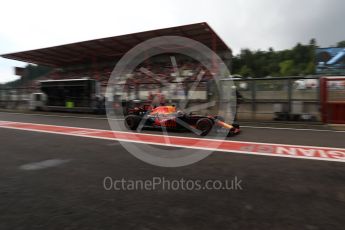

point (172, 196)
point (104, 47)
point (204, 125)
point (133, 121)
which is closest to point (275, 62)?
point (104, 47)

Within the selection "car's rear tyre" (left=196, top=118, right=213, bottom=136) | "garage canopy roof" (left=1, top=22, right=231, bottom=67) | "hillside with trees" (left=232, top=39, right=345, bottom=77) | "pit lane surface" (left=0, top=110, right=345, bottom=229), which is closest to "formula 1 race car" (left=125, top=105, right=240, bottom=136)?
"car's rear tyre" (left=196, top=118, right=213, bottom=136)

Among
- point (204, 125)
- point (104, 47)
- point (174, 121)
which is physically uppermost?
point (104, 47)

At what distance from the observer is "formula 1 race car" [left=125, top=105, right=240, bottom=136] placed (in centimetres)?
949

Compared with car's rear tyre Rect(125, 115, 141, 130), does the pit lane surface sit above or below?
below

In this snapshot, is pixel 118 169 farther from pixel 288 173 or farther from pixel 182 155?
pixel 288 173

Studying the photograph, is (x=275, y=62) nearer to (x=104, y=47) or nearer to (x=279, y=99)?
(x=104, y=47)

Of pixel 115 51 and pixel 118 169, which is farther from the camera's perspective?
pixel 115 51

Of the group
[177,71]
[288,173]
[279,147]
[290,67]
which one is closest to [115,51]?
[177,71]

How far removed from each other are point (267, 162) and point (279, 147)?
1.85m

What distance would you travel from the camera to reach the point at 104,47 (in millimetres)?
31344

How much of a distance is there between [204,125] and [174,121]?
1173 mm

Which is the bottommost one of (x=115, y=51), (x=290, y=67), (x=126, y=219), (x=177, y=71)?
(x=126, y=219)

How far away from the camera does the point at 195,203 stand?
384 cm

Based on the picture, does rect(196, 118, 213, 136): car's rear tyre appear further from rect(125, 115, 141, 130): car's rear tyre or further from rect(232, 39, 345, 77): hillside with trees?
rect(232, 39, 345, 77): hillside with trees
